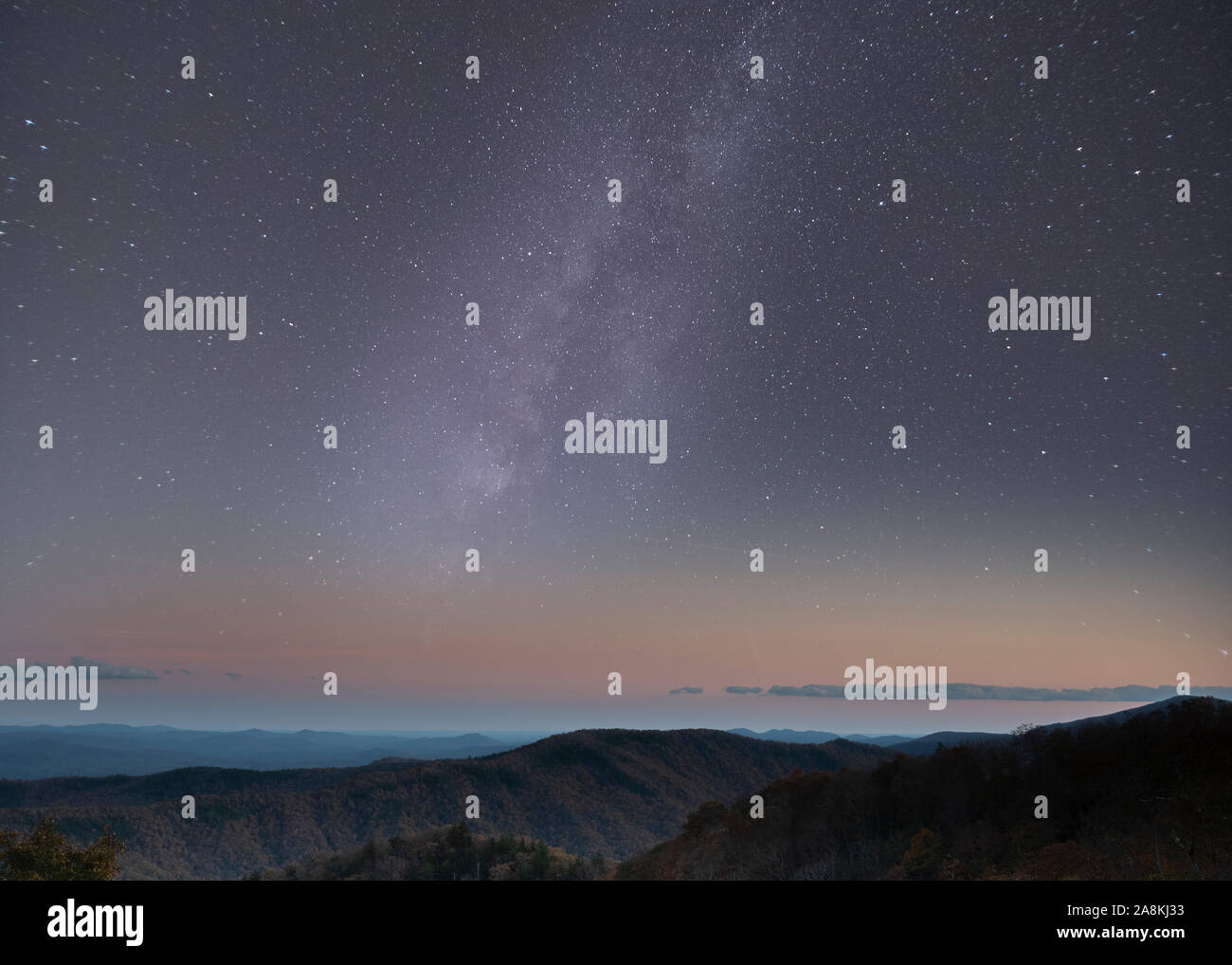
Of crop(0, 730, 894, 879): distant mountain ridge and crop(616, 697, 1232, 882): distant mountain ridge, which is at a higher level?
crop(616, 697, 1232, 882): distant mountain ridge

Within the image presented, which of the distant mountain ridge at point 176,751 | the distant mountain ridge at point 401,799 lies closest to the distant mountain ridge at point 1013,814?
the distant mountain ridge at point 401,799

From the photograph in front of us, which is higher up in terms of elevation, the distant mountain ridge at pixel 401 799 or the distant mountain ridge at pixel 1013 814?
the distant mountain ridge at pixel 1013 814

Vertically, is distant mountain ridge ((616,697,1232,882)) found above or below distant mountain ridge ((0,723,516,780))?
above

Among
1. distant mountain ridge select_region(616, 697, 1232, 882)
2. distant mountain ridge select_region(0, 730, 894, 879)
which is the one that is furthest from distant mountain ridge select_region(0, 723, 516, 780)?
distant mountain ridge select_region(616, 697, 1232, 882)

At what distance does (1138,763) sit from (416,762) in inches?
1785

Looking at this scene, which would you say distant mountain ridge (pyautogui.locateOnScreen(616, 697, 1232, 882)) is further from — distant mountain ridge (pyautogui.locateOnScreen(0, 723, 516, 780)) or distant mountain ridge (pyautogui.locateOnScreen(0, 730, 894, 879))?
distant mountain ridge (pyautogui.locateOnScreen(0, 723, 516, 780))

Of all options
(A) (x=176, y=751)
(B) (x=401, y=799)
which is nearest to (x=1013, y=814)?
(B) (x=401, y=799)

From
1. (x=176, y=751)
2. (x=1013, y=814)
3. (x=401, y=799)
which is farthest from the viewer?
(x=176, y=751)

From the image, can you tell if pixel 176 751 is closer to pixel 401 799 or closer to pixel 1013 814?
pixel 401 799

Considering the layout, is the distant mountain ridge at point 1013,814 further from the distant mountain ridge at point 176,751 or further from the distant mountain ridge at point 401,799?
the distant mountain ridge at point 176,751

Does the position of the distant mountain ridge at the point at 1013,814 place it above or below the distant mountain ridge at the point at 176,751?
above

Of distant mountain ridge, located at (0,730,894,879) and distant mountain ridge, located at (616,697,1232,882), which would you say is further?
distant mountain ridge, located at (0,730,894,879)

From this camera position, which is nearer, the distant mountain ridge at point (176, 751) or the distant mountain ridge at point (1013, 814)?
the distant mountain ridge at point (1013, 814)
